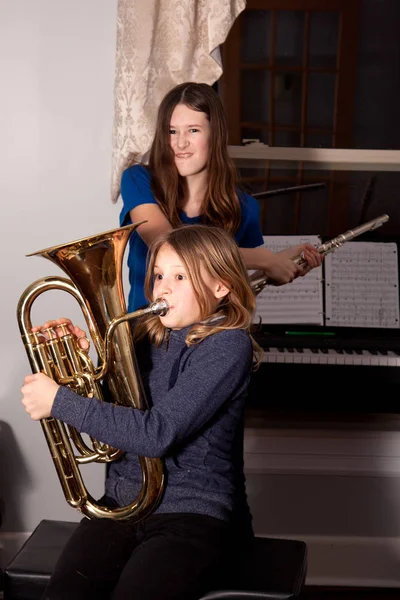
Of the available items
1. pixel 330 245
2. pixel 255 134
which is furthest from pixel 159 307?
pixel 255 134

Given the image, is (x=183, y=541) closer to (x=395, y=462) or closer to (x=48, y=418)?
(x=48, y=418)

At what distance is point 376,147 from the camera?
10.8ft

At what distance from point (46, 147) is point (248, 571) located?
1.67 m

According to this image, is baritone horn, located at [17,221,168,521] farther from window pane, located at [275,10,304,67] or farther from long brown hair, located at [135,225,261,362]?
window pane, located at [275,10,304,67]

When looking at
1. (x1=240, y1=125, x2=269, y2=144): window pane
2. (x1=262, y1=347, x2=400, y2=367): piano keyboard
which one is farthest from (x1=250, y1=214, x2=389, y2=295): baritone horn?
(x1=240, y1=125, x2=269, y2=144): window pane

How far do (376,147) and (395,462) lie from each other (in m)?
1.16

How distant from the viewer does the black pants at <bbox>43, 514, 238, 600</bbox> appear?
1.49 m

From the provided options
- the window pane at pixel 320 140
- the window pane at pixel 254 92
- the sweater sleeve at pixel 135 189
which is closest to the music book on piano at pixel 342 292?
the window pane at pixel 320 140

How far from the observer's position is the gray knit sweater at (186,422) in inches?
61.6

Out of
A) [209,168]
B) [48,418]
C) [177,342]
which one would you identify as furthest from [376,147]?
[48,418]

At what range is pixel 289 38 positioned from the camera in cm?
329

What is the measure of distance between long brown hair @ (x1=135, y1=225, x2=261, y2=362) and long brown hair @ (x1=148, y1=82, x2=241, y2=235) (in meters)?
0.41

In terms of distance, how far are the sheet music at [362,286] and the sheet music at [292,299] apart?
0.04 meters

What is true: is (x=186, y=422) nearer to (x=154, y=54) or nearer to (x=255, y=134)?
(x=154, y=54)
